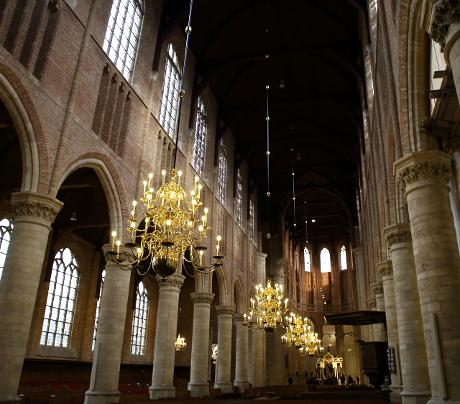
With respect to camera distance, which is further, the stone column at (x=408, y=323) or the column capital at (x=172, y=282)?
the column capital at (x=172, y=282)

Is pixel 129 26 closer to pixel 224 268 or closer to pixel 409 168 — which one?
pixel 409 168

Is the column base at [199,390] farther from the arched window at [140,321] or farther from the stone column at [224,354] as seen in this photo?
the arched window at [140,321]

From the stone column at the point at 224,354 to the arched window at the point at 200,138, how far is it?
8569mm

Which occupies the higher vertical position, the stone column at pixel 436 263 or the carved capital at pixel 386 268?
the carved capital at pixel 386 268

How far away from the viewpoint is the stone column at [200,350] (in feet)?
69.8

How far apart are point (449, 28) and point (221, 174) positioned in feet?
74.5

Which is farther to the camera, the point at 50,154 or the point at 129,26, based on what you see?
the point at 129,26

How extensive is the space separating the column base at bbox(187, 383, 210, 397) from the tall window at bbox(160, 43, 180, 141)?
11.8 m

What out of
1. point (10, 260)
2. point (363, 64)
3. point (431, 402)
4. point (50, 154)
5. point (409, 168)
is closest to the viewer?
point (431, 402)

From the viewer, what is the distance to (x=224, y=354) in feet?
81.8

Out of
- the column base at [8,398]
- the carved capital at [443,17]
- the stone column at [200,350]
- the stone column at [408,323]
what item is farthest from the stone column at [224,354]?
the carved capital at [443,17]

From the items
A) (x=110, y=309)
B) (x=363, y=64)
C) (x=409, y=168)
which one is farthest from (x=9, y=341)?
(x=363, y=64)

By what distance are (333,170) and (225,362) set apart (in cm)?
1978

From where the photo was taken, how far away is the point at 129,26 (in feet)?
57.2
